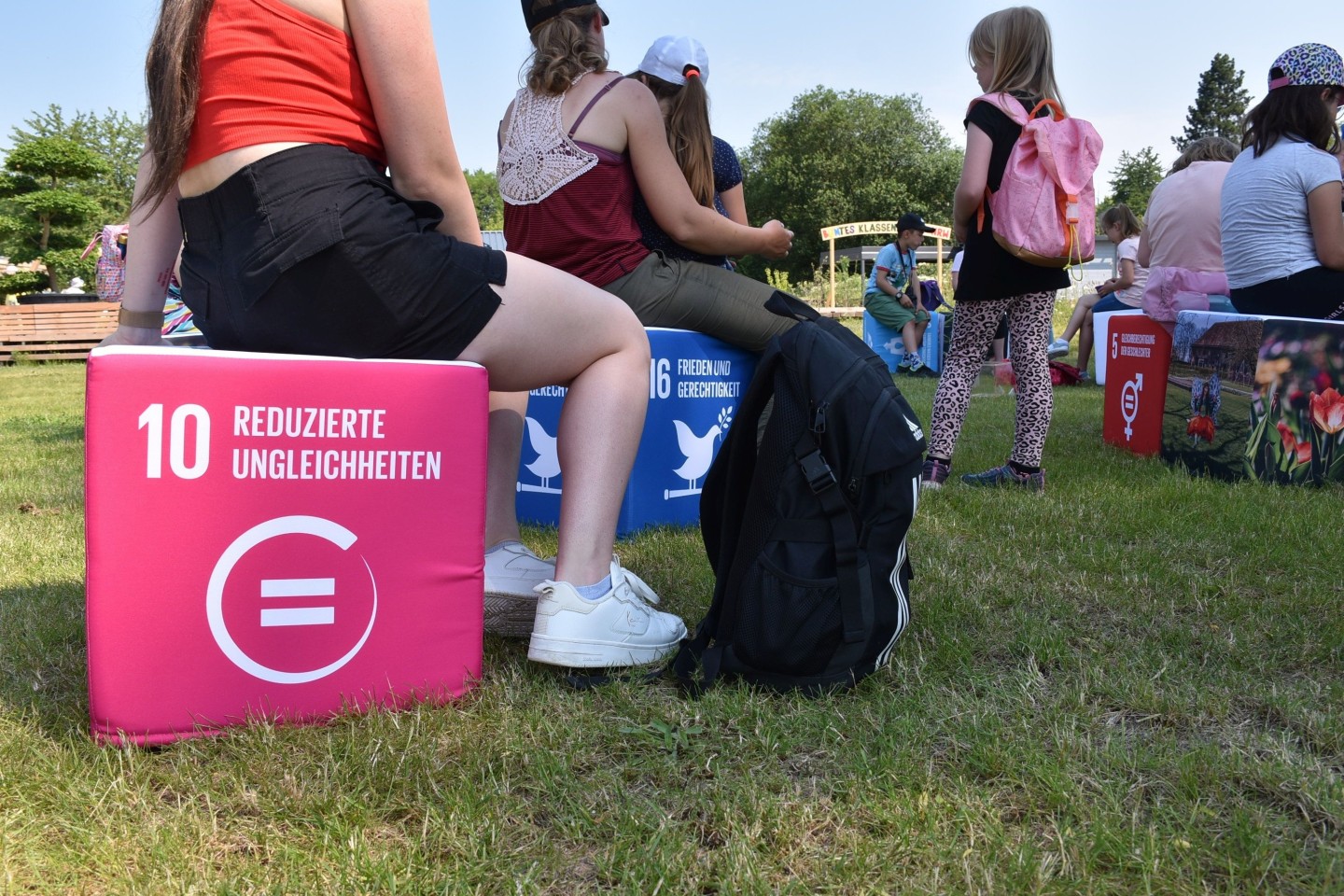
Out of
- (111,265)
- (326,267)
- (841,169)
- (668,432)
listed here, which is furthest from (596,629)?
(841,169)

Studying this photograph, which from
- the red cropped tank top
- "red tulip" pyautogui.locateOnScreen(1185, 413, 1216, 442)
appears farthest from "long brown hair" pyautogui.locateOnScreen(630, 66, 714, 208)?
"red tulip" pyautogui.locateOnScreen(1185, 413, 1216, 442)

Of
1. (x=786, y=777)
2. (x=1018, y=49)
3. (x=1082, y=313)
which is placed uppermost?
(x=1018, y=49)

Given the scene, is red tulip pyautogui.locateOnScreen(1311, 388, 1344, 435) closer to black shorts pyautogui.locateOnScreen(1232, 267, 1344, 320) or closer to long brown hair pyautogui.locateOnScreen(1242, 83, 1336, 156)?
black shorts pyautogui.locateOnScreen(1232, 267, 1344, 320)

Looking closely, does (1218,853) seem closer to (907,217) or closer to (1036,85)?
(1036,85)

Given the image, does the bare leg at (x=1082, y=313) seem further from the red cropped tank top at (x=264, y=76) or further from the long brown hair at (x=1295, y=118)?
the red cropped tank top at (x=264, y=76)

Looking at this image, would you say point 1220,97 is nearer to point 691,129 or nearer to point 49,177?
point 49,177

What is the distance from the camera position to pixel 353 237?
5.64 feet

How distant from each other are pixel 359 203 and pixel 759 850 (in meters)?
1.22

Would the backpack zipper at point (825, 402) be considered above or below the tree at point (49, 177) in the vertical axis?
below

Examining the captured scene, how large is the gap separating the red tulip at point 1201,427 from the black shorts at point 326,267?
3.56 m

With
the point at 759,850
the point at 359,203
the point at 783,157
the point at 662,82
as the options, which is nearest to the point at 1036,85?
the point at 662,82

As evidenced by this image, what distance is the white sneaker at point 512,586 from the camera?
224 cm

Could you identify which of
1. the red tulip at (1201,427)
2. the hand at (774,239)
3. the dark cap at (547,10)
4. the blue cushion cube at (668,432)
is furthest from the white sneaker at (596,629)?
the red tulip at (1201,427)

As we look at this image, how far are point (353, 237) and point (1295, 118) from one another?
4.10 m
